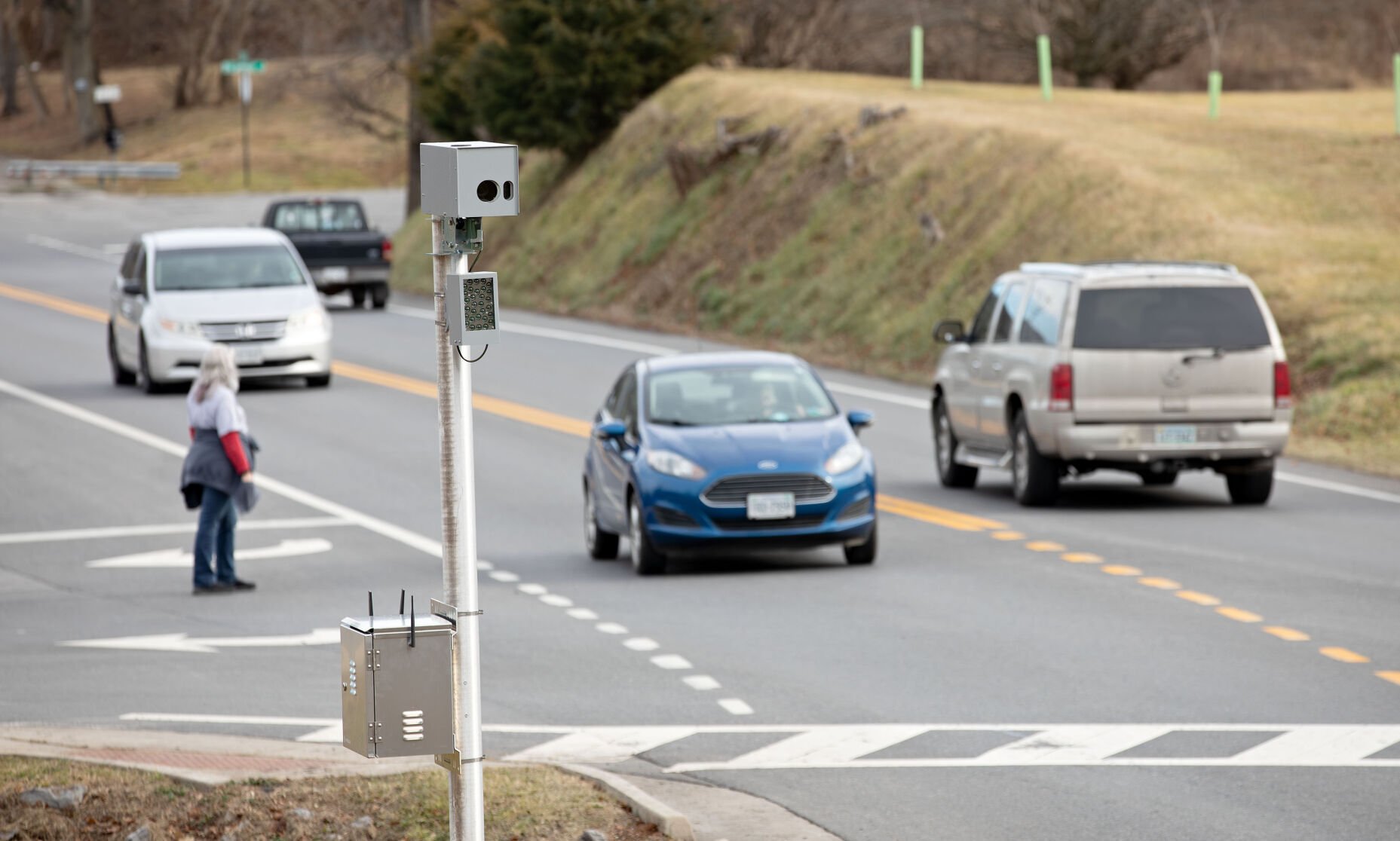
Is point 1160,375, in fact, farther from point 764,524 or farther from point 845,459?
point 764,524

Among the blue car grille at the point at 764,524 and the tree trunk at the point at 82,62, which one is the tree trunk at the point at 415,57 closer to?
the blue car grille at the point at 764,524

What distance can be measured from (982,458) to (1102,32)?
35.2 meters

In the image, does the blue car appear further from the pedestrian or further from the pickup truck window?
the pickup truck window

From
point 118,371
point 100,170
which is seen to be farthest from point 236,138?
point 118,371

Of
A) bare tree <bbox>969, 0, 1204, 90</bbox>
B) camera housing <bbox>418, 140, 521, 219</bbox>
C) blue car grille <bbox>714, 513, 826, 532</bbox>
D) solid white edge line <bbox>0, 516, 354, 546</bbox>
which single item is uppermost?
bare tree <bbox>969, 0, 1204, 90</bbox>

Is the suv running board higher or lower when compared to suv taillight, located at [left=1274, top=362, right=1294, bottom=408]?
lower

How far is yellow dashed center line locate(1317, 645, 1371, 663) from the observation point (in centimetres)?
1223

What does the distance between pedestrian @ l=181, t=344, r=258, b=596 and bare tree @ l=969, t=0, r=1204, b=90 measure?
129 ft

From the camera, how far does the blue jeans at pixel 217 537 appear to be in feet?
52.5

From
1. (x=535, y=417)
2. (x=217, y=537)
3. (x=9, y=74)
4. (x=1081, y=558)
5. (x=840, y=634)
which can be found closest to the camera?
(x=840, y=634)

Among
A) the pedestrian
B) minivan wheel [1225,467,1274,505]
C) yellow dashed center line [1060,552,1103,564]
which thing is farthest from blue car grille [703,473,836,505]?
minivan wheel [1225,467,1274,505]

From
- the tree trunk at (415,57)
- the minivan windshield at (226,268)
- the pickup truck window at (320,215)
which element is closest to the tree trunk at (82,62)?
the tree trunk at (415,57)

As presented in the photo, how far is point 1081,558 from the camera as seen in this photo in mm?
16484

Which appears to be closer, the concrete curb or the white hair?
the concrete curb
